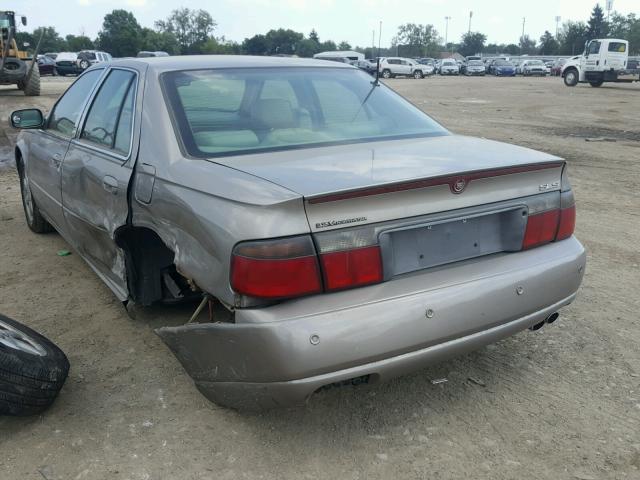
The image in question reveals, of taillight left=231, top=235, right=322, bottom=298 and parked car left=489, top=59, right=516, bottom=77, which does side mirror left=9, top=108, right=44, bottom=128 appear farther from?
parked car left=489, top=59, right=516, bottom=77

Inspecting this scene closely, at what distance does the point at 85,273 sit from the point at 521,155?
3.28m

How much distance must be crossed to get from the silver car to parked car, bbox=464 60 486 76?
58157 millimetres

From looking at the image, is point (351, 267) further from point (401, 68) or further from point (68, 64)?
point (401, 68)

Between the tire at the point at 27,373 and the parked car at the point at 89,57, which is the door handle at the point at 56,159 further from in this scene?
the parked car at the point at 89,57

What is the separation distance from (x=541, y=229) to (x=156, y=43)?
293 ft

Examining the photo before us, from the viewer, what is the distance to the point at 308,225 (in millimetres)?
2248

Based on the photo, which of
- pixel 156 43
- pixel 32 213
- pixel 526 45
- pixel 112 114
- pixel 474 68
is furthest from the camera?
pixel 526 45

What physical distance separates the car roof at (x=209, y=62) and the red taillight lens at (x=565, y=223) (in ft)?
5.57

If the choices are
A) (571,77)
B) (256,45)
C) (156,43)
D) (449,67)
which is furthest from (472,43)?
(571,77)

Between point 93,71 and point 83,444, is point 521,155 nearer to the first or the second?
point 83,444

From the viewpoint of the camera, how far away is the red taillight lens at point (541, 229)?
2752 millimetres

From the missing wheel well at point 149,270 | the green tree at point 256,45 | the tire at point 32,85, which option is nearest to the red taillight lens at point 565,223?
the missing wheel well at point 149,270

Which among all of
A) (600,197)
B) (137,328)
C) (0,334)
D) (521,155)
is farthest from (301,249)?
(600,197)

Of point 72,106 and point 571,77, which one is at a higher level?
point 571,77
